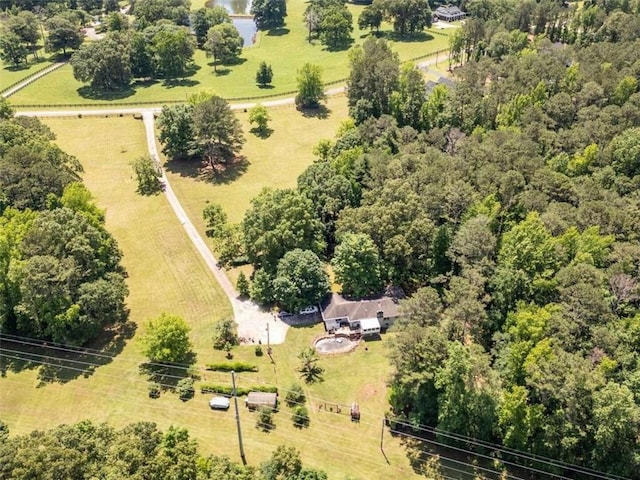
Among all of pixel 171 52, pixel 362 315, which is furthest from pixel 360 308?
pixel 171 52

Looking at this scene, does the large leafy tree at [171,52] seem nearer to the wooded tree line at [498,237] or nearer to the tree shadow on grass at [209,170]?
the tree shadow on grass at [209,170]

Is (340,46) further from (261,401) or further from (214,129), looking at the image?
(261,401)

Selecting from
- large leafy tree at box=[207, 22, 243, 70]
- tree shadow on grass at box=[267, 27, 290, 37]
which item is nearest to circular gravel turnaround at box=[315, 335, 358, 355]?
large leafy tree at box=[207, 22, 243, 70]

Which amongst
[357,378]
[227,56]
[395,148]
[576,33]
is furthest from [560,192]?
[227,56]

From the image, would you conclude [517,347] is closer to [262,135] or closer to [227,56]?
[262,135]

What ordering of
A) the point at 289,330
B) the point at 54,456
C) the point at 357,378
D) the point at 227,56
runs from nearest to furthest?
1. the point at 54,456
2. the point at 357,378
3. the point at 289,330
4. the point at 227,56

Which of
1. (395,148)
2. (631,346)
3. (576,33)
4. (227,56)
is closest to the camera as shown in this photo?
(631,346)
